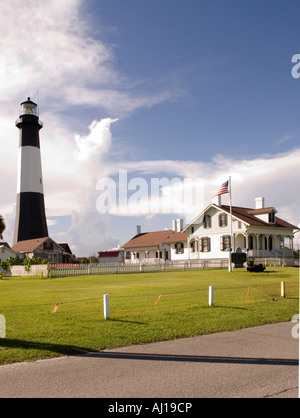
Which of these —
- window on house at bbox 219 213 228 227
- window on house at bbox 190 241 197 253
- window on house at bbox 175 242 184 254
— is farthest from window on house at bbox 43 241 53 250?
window on house at bbox 219 213 228 227

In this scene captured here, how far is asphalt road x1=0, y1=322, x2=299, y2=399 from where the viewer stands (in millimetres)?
5352

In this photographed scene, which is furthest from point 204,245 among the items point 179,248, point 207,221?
point 179,248

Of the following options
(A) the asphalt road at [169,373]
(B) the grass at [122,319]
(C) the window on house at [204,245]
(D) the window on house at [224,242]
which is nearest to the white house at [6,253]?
(C) the window on house at [204,245]

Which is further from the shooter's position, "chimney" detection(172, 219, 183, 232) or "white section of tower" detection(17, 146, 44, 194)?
"chimney" detection(172, 219, 183, 232)

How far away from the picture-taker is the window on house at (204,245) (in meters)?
46.1

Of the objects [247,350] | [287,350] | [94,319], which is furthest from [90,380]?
[94,319]

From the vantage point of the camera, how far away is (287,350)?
7684mm

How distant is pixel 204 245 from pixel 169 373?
41.0 m

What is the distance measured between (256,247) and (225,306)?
31.0 m

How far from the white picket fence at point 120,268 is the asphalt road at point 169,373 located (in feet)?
86.0

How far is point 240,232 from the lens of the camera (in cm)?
4181

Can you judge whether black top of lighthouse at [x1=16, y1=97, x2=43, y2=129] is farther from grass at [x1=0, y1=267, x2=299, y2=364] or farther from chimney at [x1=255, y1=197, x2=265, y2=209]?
grass at [x1=0, y1=267, x2=299, y2=364]
